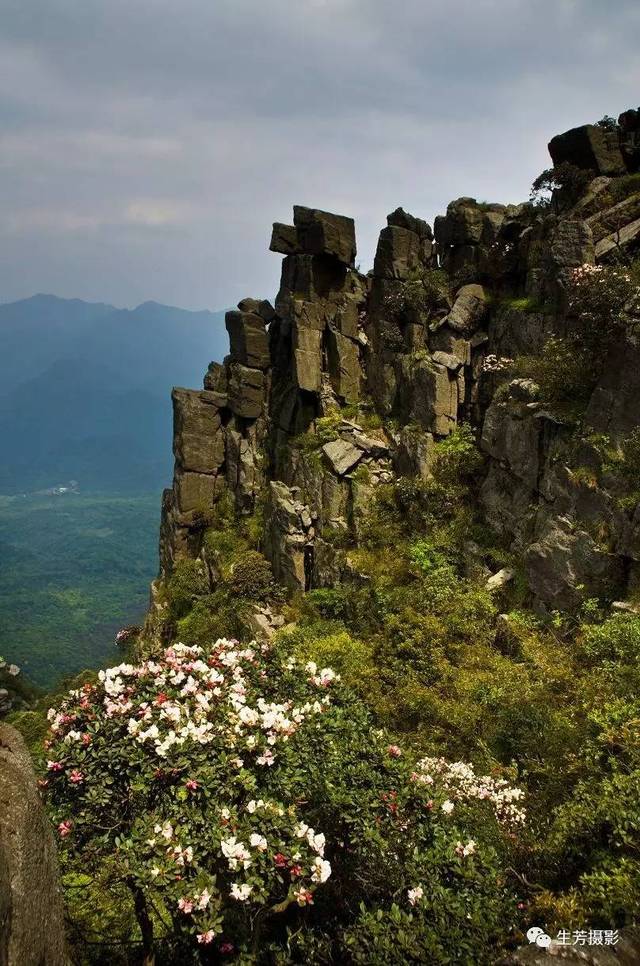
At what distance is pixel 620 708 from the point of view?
909 cm

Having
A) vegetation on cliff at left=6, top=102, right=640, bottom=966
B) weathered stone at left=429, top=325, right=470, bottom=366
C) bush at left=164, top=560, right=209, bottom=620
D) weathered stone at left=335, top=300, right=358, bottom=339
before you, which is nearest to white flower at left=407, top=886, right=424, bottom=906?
vegetation on cliff at left=6, top=102, right=640, bottom=966

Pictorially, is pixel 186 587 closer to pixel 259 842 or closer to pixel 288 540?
pixel 288 540

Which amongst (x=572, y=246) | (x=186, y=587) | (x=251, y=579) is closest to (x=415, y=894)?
(x=251, y=579)

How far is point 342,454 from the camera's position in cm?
2697

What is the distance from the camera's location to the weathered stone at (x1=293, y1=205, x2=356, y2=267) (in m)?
30.2

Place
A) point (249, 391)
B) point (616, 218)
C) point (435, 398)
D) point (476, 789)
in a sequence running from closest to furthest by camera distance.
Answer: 1. point (476, 789)
2. point (616, 218)
3. point (435, 398)
4. point (249, 391)

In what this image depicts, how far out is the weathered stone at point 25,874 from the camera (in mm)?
4586

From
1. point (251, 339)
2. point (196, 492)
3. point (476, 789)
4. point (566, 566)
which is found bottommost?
point (476, 789)

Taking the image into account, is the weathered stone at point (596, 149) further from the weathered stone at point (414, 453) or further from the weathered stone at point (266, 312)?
the weathered stone at point (266, 312)

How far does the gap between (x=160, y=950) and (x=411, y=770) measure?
14.5ft

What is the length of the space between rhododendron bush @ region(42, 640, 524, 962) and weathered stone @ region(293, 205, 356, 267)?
2711 cm

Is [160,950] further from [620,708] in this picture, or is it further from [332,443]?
[332,443]

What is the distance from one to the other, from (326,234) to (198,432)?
45.9ft

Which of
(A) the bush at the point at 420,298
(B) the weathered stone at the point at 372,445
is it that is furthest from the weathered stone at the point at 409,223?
(B) the weathered stone at the point at 372,445
